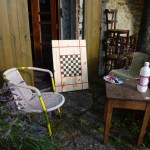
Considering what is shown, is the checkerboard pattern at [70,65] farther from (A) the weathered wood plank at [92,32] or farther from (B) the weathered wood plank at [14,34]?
(B) the weathered wood plank at [14,34]

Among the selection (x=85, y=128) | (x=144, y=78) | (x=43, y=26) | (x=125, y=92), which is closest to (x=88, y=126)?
(x=85, y=128)

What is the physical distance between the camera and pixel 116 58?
3.86m

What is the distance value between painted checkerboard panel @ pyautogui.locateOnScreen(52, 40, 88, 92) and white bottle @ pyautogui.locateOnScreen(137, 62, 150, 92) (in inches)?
61.4

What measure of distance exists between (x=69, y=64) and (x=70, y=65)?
28 millimetres

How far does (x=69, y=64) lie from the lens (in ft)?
10.7

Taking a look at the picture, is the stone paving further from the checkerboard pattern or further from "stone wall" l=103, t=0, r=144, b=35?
"stone wall" l=103, t=0, r=144, b=35

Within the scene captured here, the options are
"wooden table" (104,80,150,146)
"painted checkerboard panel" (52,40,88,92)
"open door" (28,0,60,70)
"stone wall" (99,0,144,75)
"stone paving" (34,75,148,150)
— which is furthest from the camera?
"stone wall" (99,0,144,75)

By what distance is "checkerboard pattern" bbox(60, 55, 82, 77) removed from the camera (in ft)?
10.6

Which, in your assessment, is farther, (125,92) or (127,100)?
(125,92)

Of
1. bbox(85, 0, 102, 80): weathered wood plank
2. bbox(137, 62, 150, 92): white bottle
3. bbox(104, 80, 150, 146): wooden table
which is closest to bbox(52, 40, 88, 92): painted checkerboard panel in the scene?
bbox(85, 0, 102, 80): weathered wood plank

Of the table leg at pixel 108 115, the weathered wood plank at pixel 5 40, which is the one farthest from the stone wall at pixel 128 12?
the table leg at pixel 108 115

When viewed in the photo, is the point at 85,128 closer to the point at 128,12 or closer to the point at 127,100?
the point at 127,100

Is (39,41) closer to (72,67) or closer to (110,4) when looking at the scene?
(72,67)

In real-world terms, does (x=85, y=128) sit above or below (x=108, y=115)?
below
